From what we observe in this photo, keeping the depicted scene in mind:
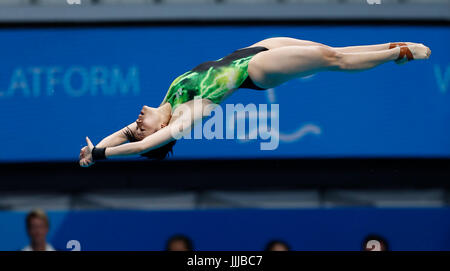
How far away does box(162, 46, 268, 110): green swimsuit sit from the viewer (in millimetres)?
5500

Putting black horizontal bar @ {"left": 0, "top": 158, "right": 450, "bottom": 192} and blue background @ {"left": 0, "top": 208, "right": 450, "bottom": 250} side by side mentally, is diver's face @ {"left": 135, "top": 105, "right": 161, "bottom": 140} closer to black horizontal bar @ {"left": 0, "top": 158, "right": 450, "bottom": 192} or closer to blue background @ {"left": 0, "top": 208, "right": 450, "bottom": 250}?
blue background @ {"left": 0, "top": 208, "right": 450, "bottom": 250}

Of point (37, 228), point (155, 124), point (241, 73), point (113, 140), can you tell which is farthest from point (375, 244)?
point (37, 228)

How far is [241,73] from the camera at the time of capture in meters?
5.51

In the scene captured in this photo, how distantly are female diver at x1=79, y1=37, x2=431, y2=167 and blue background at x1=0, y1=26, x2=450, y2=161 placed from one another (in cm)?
352

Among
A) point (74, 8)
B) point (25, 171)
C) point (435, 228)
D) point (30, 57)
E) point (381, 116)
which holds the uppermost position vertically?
point (74, 8)

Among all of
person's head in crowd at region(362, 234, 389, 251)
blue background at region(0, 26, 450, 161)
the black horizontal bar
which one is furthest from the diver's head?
the black horizontal bar

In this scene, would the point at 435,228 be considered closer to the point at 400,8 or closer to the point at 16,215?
the point at 400,8

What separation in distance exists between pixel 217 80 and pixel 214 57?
3627 mm

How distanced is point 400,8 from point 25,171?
565cm

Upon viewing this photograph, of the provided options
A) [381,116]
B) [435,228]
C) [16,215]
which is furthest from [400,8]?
[16,215]

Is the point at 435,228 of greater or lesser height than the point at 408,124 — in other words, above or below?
below

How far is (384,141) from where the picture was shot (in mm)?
9359
